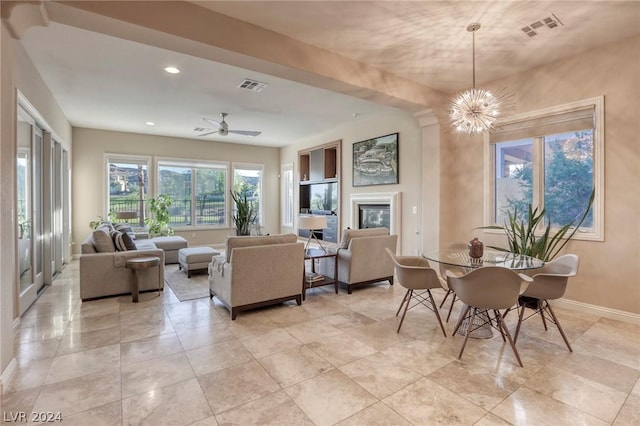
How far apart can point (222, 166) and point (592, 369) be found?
327 inches

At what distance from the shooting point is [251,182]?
9.34 metres

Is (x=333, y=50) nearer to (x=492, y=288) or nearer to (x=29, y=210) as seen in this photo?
(x=492, y=288)

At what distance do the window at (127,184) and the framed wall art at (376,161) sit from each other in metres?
5.25

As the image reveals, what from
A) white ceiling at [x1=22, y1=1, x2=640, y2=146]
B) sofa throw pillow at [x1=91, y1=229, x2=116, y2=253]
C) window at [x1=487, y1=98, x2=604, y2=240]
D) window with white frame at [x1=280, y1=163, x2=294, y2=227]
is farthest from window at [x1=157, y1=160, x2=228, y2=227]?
window at [x1=487, y1=98, x2=604, y2=240]

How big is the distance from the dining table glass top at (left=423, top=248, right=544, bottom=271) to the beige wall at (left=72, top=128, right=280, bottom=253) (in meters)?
6.81

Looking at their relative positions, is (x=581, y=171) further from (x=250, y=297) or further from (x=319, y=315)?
(x=250, y=297)

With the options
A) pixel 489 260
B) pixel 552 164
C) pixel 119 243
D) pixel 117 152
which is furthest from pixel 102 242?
pixel 552 164

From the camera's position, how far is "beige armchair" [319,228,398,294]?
4.43 metres

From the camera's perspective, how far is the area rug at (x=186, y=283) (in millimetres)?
4331

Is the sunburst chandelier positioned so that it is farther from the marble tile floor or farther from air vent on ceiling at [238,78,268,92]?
air vent on ceiling at [238,78,268,92]

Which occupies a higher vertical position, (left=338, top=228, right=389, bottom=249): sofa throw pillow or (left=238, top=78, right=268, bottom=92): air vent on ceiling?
(left=238, top=78, right=268, bottom=92): air vent on ceiling

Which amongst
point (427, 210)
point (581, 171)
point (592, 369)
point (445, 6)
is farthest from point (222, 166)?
point (592, 369)

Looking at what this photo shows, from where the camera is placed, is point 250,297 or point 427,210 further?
point 427,210

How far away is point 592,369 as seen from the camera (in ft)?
8.04
